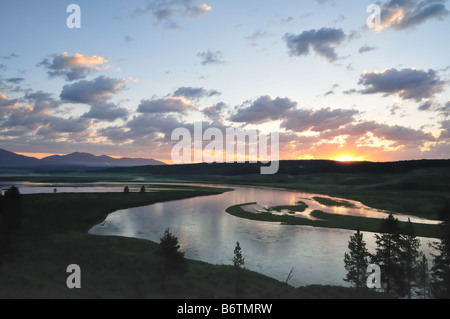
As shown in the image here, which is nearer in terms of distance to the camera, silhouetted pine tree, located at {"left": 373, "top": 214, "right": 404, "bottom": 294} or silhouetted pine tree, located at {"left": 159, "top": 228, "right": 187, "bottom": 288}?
silhouetted pine tree, located at {"left": 159, "top": 228, "right": 187, "bottom": 288}

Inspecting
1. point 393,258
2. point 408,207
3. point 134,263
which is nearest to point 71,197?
point 134,263

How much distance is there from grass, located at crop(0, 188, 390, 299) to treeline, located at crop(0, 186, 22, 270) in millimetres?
1400

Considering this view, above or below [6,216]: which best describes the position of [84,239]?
below

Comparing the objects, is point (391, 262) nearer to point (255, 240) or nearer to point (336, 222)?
point (255, 240)

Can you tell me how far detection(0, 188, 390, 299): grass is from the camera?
85.3 feet

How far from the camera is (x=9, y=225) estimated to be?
37.4 metres

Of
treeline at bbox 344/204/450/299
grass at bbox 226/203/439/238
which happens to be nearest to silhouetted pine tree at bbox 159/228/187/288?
treeline at bbox 344/204/450/299

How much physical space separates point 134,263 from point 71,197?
67348 mm

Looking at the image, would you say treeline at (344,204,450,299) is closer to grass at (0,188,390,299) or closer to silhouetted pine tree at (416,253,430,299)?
silhouetted pine tree at (416,253,430,299)

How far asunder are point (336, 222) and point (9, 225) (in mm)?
65315

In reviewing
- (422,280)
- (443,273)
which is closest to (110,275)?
(422,280)

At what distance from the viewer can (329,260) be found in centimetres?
4225
